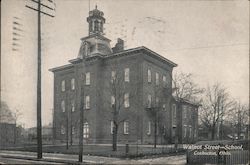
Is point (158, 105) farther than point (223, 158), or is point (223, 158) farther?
point (158, 105)

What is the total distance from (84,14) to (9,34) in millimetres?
4550

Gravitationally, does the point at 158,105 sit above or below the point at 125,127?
above

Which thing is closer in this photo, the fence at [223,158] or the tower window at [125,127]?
the fence at [223,158]

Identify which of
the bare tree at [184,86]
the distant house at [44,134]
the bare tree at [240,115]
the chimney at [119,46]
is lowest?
the distant house at [44,134]

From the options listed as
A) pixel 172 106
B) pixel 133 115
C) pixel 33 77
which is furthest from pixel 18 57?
pixel 172 106

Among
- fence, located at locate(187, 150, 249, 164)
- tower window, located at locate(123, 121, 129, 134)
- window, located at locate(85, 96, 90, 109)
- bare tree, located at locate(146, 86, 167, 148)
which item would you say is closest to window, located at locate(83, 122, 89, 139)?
window, located at locate(85, 96, 90, 109)

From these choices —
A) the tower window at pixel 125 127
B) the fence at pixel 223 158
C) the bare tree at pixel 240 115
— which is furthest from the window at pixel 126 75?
the fence at pixel 223 158

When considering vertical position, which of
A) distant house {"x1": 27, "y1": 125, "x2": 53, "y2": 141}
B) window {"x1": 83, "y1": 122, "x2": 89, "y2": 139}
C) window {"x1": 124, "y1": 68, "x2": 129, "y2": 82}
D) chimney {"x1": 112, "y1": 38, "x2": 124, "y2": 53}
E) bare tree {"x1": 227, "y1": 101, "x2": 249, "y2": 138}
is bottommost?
distant house {"x1": 27, "y1": 125, "x2": 53, "y2": 141}

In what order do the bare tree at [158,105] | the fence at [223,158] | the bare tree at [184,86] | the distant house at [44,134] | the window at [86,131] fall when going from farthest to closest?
the distant house at [44,134] < the window at [86,131] < the bare tree at [158,105] < the bare tree at [184,86] < the fence at [223,158]

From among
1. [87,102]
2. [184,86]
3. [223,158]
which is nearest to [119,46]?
[87,102]

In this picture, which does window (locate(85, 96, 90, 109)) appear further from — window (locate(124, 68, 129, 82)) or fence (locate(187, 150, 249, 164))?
fence (locate(187, 150, 249, 164))

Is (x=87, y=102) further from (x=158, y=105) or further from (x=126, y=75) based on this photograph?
(x=158, y=105)

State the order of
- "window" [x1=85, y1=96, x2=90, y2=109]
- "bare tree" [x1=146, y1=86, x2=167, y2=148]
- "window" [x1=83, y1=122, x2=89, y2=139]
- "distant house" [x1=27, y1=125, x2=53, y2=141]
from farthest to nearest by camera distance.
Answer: "distant house" [x1=27, y1=125, x2=53, y2=141] < "window" [x1=85, y1=96, x2=90, y2=109] < "window" [x1=83, y1=122, x2=89, y2=139] < "bare tree" [x1=146, y1=86, x2=167, y2=148]

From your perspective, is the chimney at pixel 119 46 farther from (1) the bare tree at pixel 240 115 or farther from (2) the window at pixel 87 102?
(1) the bare tree at pixel 240 115
